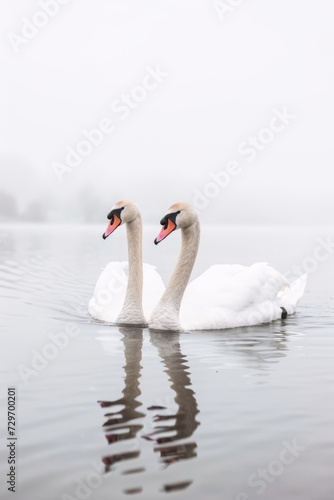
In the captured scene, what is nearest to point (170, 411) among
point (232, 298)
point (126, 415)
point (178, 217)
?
point (126, 415)

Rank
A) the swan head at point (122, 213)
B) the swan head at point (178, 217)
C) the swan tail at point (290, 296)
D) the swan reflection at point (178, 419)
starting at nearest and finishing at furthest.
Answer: the swan reflection at point (178, 419) < the swan head at point (178, 217) < the swan head at point (122, 213) < the swan tail at point (290, 296)

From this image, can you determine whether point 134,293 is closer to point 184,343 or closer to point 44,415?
point 184,343

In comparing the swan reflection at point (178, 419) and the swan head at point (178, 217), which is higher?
the swan head at point (178, 217)

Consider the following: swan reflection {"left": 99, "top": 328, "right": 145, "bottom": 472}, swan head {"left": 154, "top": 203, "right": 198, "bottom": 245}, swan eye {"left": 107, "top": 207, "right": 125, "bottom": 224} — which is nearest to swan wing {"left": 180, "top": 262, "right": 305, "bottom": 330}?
swan head {"left": 154, "top": 203, "right": 198, "bottom": 245}

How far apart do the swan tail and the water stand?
0.69m

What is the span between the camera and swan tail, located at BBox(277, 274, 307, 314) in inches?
461

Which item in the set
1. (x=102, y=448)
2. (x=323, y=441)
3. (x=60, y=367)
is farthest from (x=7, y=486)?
(x=60, y=367)

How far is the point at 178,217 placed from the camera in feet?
33.0

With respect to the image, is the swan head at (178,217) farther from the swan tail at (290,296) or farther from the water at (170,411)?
the swan tail at (290,296)

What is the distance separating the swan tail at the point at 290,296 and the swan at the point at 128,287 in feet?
6.10

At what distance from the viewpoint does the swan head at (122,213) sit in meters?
10.5

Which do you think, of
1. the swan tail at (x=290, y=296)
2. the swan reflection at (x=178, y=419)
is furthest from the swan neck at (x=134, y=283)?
the swan tail at (x=290, y=296)

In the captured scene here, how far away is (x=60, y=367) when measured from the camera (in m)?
7.74

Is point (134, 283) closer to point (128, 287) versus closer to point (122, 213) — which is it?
point (128, 287)
